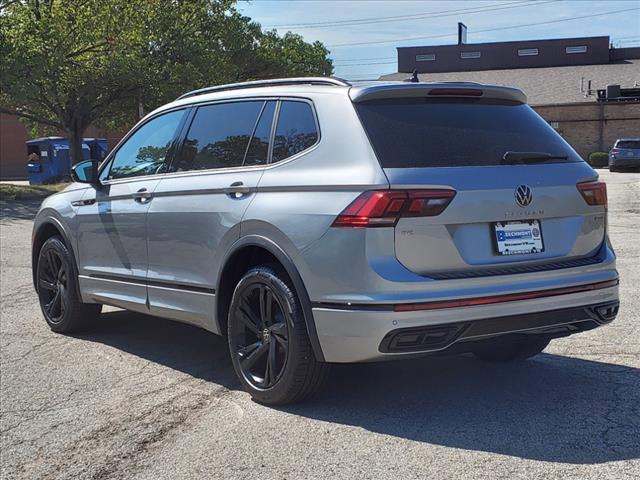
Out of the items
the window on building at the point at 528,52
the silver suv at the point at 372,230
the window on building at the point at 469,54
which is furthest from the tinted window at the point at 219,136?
the window on building at the point at 469,54

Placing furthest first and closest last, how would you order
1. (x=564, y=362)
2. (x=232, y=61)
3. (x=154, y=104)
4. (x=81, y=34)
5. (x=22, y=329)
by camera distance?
(x=232, y=61) → (x=154, y=104) → (x=81, y=34) → (x=22, y=329) → (x=564, y=362)

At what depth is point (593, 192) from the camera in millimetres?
4590

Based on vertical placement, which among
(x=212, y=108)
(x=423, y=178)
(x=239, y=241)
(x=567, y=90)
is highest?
(x=212, y=108)

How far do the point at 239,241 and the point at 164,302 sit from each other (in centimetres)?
107

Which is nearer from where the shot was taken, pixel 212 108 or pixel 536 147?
pixel 536 147

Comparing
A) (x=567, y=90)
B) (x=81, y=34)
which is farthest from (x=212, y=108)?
(x=567, y=90)

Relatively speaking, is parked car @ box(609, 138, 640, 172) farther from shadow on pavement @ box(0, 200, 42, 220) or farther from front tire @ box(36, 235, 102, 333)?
front tire @ box(36, 235, 102, 333)

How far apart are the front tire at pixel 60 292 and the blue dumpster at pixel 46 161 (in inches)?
1003

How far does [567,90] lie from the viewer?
163 feet

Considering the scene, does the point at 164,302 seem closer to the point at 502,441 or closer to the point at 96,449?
the point at 96,449

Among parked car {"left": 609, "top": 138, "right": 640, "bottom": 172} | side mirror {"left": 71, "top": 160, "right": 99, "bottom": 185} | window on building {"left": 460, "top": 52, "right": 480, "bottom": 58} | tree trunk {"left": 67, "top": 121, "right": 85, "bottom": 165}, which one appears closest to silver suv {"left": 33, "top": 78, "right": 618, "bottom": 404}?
side mirror {"left": 71, "top": 160, "right": 99, "bottom": 185}

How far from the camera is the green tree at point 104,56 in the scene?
2397 cm

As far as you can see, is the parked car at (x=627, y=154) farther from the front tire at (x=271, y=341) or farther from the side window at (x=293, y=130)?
the front tire at (x=271, y=341)

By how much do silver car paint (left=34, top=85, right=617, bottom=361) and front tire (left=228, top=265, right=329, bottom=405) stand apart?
0.63ft
